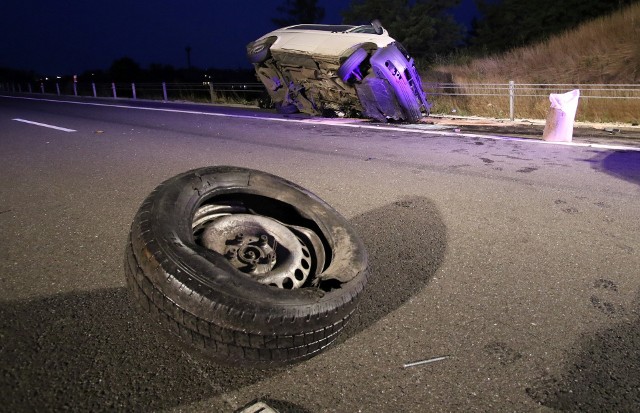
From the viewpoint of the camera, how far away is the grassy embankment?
11.4 m

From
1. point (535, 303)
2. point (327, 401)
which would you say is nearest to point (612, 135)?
point (535, 303)

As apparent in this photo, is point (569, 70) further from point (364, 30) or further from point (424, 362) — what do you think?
point (424, 362)

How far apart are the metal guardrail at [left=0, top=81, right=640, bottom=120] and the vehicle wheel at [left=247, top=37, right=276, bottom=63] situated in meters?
5.06

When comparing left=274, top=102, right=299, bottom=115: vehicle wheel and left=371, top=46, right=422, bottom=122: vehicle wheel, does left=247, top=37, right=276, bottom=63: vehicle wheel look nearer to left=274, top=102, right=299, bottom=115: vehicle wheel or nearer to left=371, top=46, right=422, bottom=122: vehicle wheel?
left=274, top=102, right=299, bottom=115: vehicle wheel

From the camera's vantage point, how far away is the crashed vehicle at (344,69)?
31.9ft

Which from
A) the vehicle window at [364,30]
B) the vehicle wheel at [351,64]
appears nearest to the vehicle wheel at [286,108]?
the vehicle window at [364,30]

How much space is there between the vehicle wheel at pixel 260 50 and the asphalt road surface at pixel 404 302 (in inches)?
245

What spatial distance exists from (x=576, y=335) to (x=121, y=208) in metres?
3.69

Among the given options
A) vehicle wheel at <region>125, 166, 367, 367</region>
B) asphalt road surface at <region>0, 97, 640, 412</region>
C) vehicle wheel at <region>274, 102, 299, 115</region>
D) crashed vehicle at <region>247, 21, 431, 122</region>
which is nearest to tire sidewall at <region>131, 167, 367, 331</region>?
vehicle wheel at <region>125, 166, 367, 367</region>

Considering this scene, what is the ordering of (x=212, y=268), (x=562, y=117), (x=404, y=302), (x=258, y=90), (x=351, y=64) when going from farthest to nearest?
(x=258, y=90), (x=351, y=64), (x=562, y=117), (x=404, y=302), (x=212, y=268)

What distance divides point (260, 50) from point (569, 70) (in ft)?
33.5

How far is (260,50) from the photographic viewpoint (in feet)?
36.3

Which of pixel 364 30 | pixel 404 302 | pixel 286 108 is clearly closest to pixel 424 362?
pixel 404 302

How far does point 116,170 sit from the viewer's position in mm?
5844
